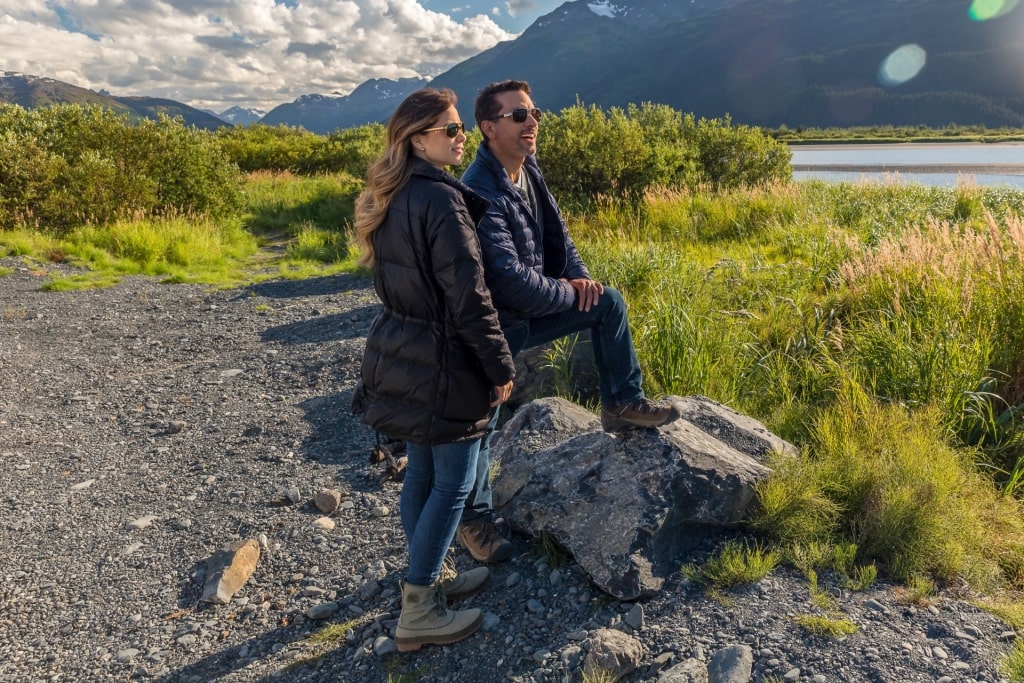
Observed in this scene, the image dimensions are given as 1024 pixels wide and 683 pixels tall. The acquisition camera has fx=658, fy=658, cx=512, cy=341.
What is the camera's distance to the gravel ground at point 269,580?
8.57 feet

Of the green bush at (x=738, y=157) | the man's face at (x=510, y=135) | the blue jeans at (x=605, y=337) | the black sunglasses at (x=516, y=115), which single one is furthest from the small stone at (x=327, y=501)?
the green bush at (x=738, y=157)

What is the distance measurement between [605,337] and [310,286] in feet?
31.0

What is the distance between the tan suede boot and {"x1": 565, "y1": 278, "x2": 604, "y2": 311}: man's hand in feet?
4.60

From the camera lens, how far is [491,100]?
310 cm

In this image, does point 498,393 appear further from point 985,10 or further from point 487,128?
point 985,10

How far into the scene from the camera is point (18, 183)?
14312mm

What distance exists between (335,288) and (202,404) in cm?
532

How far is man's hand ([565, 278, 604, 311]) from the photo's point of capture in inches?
115

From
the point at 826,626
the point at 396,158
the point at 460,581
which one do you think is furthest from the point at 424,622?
the point at 396,158

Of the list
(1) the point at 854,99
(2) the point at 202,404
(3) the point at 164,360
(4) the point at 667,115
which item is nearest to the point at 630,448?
(2) the point at 202,404

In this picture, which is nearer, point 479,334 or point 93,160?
point 479,334

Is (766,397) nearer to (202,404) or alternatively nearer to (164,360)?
(202,404)

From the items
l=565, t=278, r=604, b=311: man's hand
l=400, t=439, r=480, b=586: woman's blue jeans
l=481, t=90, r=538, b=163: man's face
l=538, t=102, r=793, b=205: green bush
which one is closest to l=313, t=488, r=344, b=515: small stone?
l=400, t=439, r=480, b=586: woman's blue jeans

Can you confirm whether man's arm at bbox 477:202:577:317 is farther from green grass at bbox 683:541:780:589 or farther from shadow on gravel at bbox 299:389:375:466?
shadow on gravel at bbox 299:389:375:466
